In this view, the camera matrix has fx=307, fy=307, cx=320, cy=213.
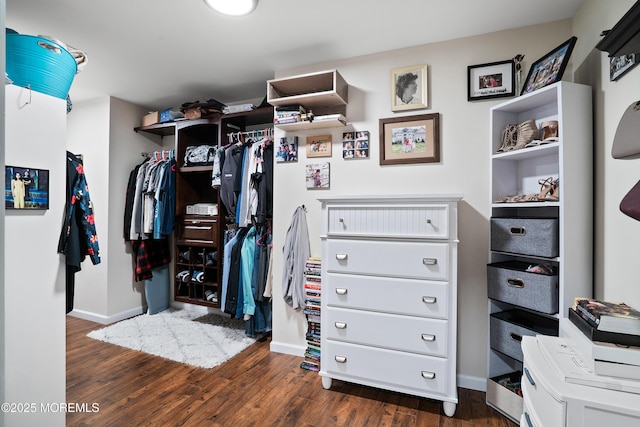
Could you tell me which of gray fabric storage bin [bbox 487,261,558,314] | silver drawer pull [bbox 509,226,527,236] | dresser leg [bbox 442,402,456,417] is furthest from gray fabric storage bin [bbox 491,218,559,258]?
dresser leg [bbox 442,402,456,417]

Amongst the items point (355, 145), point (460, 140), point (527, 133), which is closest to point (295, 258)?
point (355, 145)

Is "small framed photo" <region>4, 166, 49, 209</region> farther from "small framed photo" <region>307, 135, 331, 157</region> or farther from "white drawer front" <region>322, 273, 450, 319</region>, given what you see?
"small framed photo" <region>307, 135, 331, 157</region>

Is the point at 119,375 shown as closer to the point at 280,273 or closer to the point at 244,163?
the point at 280,273

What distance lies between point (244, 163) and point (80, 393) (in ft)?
6.99

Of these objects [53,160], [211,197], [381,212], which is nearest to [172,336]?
[211,197]

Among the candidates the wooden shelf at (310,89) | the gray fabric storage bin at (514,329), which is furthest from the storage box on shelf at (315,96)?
the gray fabric storage bin at (514,329)

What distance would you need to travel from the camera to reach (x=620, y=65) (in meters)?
1.38

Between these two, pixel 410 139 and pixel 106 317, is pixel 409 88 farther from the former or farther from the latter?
pixel 106 317

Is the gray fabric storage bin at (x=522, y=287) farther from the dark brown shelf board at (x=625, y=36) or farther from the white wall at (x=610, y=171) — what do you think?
the dark brown shelf board at (x=625, y=36)

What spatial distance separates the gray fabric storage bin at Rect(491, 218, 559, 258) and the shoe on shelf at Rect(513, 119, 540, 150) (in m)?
0.47

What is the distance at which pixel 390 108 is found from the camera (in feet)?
7.86

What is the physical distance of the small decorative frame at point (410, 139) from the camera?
2266 mm

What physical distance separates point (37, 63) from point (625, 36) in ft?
7.89

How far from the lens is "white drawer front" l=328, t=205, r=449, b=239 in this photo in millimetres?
1864
